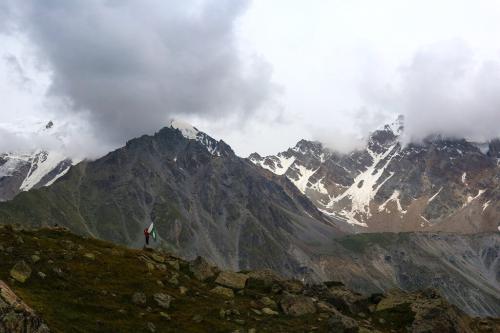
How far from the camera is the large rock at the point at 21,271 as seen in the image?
2453 inches

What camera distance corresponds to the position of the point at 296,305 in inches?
2926

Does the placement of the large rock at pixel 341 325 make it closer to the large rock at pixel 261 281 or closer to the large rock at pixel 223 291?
the large rock at pixel 223 291

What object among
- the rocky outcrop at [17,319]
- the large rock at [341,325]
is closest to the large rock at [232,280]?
the large rock at [341,325]

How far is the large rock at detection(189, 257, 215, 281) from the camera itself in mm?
84688

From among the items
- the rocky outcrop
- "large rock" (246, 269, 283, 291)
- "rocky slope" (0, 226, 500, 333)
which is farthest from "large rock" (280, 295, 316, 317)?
the rocky outcrop

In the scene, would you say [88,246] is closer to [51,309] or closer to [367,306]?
[51,309]

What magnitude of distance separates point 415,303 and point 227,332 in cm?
3299

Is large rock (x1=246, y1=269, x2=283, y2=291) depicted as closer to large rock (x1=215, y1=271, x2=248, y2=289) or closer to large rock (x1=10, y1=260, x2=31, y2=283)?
large rock (x1=215, y1=271, x2=248, y2=289)

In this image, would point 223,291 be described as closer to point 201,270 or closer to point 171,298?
point 201,270

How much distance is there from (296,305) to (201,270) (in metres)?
17.4

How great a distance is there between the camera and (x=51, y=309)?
185 ft

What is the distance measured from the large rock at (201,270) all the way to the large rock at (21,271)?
87.4ft

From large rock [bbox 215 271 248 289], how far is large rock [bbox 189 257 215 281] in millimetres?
1691

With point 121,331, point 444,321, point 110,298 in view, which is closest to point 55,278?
point 110,298
